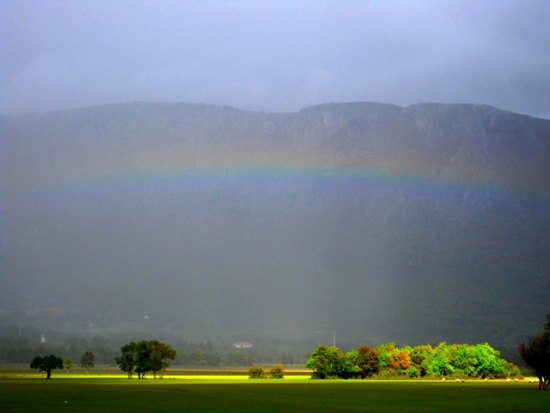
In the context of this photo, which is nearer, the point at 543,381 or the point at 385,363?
the point at 543,381

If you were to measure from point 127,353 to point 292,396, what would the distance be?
86778 millimetres

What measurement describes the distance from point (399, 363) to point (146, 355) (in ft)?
160

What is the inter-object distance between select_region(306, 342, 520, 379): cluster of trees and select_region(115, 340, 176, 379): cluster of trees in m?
28.6

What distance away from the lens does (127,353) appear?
163 meters

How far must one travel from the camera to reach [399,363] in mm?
157000

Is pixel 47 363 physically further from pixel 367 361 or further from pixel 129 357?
pixel 367 361

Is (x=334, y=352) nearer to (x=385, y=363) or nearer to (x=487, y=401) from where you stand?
(x=385, y=363)

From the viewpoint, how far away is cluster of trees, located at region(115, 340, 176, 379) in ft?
525

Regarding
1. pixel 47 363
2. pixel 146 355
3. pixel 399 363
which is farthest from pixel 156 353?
pixel 399 363

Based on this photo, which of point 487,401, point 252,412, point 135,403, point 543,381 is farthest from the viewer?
point 543,381

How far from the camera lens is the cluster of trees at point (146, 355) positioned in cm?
16000

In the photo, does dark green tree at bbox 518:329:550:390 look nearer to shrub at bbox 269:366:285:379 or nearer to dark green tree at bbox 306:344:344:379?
dark green tree at bbox 306:344:344:379

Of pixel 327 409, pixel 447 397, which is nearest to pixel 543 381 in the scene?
pixel 447 397

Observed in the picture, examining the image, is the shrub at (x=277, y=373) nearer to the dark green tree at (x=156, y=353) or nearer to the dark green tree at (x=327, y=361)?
the dark green tree at (x=327, y=361)
